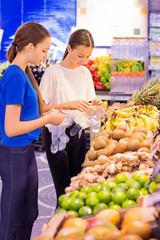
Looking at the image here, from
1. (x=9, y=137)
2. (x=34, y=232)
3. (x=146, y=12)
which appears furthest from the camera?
(x=146, y=12)

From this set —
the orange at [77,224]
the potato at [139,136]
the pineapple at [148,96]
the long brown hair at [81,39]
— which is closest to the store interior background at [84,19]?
the pineapple at [148,96]

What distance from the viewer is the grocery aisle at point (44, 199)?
10.6 ft

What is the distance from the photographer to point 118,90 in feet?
18.9

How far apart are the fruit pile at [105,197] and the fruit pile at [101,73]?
4.42 meters

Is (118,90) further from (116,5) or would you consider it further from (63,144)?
(63,144)

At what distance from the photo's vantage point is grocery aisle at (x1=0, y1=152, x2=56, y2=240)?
3235 millimetres

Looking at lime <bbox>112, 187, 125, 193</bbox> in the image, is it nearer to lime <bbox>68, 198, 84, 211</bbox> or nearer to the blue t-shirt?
lime <bbox>68, 198, 84, 211</bbox>

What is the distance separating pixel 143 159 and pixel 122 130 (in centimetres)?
63

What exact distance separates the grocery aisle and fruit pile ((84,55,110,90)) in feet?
5.51

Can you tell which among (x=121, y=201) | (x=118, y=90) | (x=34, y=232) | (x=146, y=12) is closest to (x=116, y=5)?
(x=146, y=12)

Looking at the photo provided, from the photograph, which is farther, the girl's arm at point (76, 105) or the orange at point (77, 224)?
the girl's arm at point (76, 105)

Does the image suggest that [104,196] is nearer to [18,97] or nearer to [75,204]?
[75,204]

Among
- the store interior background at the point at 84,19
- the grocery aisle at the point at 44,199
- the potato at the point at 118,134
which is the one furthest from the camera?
the store interior background at the point at 84,19

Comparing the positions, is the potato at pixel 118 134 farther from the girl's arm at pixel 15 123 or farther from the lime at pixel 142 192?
the lime at pixel 142 192
